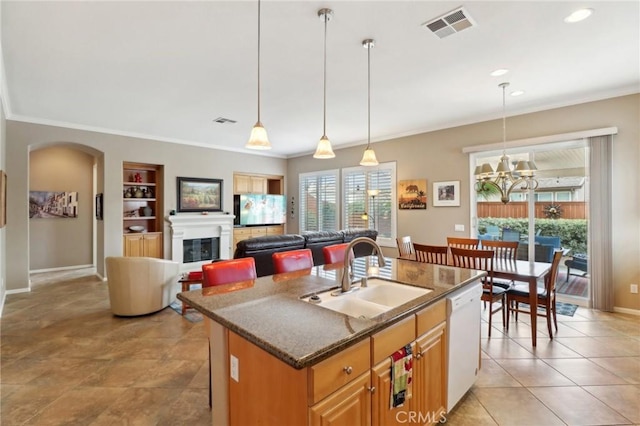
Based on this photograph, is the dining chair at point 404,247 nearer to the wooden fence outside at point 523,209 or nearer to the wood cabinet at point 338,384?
the wooden fence outside at point 523,209

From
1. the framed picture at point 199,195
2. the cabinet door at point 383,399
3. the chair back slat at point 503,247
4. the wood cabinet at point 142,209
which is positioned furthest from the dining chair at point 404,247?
the wood cabinet at point 142,209

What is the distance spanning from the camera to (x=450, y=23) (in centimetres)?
255

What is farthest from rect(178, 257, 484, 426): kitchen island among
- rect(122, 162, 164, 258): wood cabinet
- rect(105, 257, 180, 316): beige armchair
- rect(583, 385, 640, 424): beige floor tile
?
rect(122, 162, 164, 258): wood cabinet

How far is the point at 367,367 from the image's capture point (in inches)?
54.5

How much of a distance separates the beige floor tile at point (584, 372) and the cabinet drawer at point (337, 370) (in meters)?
2.41

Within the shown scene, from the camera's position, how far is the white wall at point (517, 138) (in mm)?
3955

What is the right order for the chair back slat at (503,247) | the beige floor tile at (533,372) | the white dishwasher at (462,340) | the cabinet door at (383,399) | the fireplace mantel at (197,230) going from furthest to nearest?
the fireplace mantel at (197,230) → the chair back slat at (503,247) → the beige floor tile at (533,372) → the white dishwasher at (462,340) → the cabinet door at (383,399)

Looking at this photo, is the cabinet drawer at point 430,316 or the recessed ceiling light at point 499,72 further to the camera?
the recessed ceiling light at point 499,72

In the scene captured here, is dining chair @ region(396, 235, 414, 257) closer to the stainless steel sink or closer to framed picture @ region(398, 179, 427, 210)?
framed picture @ region(398, 179, 427, 210)

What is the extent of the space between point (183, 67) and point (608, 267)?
5957 millimetres

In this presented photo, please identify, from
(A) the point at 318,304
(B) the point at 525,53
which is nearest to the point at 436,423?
(A) the point at 318,304

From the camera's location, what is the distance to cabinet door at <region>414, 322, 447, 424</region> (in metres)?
1.73

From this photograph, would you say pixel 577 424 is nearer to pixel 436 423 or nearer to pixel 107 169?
pixel 436 423

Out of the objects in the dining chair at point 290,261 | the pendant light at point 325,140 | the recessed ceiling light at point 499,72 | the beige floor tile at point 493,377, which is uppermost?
the recessed ceiling light at point 499,72
